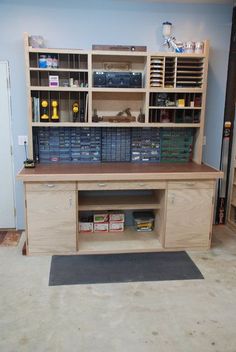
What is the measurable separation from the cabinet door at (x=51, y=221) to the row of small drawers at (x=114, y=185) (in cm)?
5

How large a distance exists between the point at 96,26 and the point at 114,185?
1787 millimetres

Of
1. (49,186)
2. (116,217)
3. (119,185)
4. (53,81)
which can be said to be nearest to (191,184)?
(119,185)

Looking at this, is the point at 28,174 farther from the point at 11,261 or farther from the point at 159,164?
the point at 159,164

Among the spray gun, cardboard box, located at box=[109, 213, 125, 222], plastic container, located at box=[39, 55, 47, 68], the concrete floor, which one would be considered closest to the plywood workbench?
cardboard box, located at box=[109, 213, 125, 222]

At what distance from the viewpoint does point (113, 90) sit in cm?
327

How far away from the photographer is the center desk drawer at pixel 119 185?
3.05 metres

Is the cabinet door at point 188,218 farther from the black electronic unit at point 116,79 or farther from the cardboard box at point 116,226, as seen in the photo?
the black electronic unit at point 116,79

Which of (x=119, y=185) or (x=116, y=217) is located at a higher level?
(x=119, y=185)

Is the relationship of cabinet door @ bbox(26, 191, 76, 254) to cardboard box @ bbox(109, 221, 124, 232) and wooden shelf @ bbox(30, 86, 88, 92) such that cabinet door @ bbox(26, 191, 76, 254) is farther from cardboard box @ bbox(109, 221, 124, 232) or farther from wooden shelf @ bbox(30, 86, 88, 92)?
wooden shelf @ bbox(30, 86, 88, 92)

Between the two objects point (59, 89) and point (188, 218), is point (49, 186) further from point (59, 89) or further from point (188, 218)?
point (188, 218)

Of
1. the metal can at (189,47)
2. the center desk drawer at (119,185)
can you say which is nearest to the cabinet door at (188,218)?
the center desk drawer at (119,185)

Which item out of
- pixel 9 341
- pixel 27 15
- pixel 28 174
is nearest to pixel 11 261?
pixel 28 174

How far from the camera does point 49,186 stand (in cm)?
300

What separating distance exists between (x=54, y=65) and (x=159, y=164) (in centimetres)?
156
